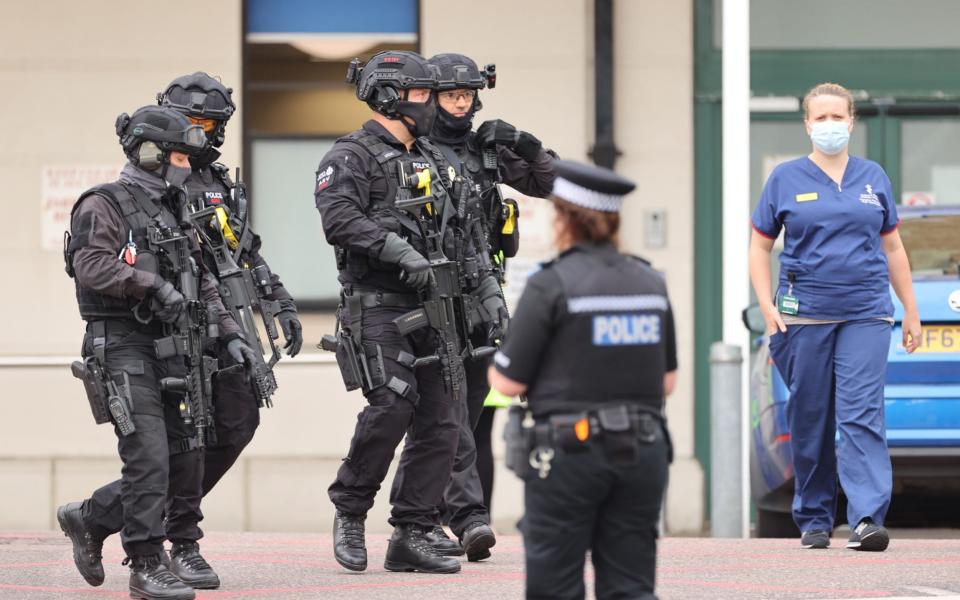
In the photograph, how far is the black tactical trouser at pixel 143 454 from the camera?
6.78m

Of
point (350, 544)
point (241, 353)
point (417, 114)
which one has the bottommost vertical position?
point (350, 544)

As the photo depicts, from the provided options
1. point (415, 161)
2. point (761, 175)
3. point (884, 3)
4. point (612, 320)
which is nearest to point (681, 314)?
point (761, 175)

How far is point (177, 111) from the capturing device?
729 cm

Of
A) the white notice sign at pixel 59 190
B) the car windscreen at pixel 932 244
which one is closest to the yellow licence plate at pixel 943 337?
the car windscreen at pixel 932 244

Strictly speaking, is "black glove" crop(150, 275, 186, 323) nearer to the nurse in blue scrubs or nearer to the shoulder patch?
the shoulder patch

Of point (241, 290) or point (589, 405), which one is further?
point (241, 290)

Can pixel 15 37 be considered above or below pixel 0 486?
above

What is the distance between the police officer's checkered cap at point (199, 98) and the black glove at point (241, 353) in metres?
0.94

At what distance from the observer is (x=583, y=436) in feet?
16.0

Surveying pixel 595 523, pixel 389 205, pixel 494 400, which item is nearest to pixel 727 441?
pixel 494 400

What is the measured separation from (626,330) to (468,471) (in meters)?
3.21

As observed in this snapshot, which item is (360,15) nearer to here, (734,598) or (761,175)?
(761,175)

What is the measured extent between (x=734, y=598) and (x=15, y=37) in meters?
7.41

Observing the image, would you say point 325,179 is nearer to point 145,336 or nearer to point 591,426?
point 145,336
